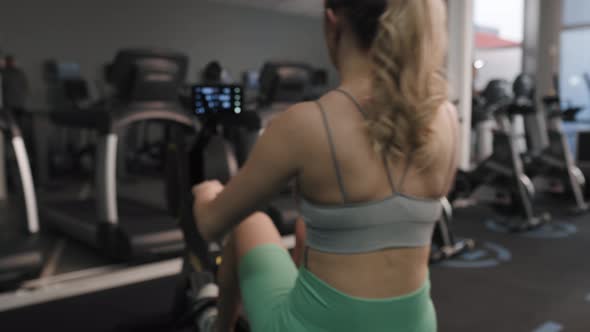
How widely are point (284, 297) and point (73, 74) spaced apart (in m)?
7.00

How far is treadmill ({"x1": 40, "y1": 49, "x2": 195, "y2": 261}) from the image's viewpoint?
9.50 ft

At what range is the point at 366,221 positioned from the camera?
3.02 feet

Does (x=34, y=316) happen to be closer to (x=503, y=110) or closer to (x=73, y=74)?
(x=503, y=110)

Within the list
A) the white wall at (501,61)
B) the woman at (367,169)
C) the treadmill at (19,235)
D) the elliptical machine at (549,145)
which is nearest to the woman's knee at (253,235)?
the woman at (367,169)

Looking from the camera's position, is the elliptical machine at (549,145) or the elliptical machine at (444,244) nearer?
the elliptical machine at (444,244)

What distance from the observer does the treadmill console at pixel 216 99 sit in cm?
165

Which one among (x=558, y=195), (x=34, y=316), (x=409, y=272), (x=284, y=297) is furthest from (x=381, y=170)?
(x=558, y=195)

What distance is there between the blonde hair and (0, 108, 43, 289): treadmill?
2157 millimetres

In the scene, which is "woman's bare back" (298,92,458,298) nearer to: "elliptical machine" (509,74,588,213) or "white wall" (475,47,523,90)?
"elliptical machine" (509,74,588,213)

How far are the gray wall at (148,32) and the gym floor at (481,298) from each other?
195 inches

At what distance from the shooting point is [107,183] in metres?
3.01

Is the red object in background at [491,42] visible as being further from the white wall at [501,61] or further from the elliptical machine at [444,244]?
the elliptical machine at [444,244]

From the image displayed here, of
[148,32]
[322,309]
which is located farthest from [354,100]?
[148,32]

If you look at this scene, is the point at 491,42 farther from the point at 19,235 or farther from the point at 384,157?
the point at 384,157
